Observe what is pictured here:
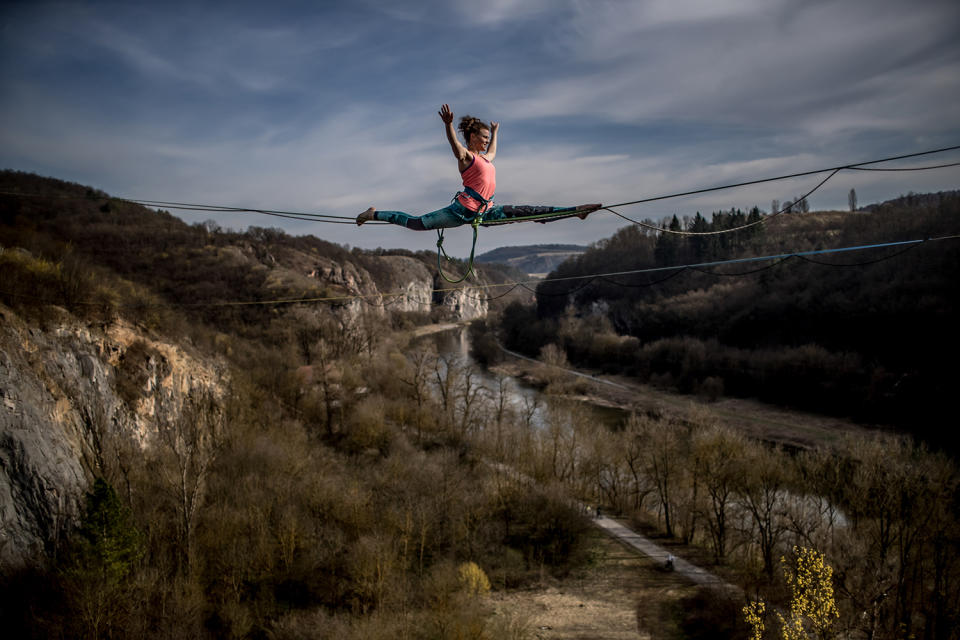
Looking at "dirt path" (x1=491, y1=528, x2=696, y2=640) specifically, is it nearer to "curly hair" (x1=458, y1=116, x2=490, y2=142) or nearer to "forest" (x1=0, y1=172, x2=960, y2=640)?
"forest" (x1=0, y1=172, x2=960, y2=640)

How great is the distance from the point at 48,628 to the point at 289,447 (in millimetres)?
14710

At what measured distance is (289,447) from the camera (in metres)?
28.3

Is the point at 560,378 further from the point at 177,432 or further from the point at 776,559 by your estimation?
the point at 177,432

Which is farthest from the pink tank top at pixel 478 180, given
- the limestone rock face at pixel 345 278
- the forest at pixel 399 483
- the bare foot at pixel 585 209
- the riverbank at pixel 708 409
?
the limestone rock face at pixel 345 278

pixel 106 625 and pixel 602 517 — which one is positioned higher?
pixel 106 625

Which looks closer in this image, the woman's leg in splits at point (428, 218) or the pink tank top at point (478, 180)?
the pink tank top at point (478, 180)

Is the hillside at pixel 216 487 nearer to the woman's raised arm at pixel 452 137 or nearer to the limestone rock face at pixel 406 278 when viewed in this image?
the woman's raised arm at pixel 452 137

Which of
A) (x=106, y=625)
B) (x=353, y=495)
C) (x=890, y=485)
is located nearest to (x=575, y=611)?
(x=353, y=495)

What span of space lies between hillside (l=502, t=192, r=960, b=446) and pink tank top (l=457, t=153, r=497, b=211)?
28430 mm

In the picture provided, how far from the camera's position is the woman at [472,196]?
5.25m

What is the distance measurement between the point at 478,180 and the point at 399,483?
2369 centimetres

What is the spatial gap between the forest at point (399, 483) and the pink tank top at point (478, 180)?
31.0ft

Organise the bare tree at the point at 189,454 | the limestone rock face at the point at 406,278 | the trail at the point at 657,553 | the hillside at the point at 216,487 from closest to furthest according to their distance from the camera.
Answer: the hillside at the point at 216,487
the bare tree at the point at 189,454
the trail at the point at 657,553
the limestone rock face at the point at 406,278

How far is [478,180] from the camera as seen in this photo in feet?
17.9
